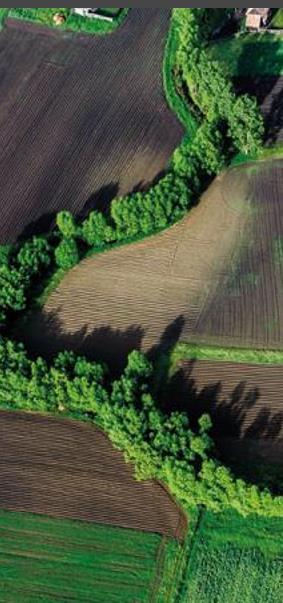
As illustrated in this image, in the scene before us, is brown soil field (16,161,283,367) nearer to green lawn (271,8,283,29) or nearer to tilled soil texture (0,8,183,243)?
tilled soil texture (0,8,183,243)

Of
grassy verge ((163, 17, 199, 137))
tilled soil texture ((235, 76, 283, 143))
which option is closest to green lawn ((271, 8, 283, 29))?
tilled soil texture ((235, 76, 283, 143))

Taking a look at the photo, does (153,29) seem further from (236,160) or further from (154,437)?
(154,437)

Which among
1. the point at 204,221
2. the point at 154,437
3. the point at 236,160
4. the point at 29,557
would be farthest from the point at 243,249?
the point at 29,557

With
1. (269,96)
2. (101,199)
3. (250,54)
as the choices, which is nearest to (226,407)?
(101,199)

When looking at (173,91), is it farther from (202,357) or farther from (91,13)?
(202,357)

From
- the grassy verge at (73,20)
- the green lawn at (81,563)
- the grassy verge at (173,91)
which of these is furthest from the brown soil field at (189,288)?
the grassy verge at (73,20)

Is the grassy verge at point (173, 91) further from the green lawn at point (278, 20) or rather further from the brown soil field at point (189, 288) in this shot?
the green lawn at point (278, 20)
